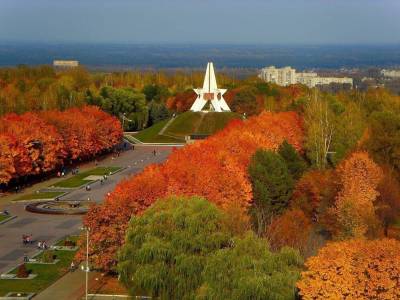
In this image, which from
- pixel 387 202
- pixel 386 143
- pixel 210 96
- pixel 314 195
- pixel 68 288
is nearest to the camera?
pixel 68 288

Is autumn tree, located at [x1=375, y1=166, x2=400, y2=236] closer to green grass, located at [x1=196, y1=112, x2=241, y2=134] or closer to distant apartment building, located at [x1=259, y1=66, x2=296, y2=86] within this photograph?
green grass, located at [x1=196, y1=112, x2=241, y2=134]

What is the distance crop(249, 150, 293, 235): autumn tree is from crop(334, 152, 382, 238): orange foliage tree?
115 inches

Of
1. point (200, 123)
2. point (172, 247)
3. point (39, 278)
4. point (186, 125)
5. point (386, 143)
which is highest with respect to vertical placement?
point (172, 247)

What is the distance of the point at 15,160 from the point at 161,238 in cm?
2887

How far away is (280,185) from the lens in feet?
145

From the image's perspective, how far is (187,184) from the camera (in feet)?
129

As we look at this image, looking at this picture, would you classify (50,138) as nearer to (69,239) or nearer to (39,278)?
(69,239)

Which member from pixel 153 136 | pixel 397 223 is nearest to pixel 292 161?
pixel 397 223

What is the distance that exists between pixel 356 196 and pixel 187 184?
7969 mm

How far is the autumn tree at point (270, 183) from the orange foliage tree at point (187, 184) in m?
0.74

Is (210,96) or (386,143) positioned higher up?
(386,143)

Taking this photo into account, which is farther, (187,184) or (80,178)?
(80,178)

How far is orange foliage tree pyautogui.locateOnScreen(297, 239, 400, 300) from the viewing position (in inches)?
904

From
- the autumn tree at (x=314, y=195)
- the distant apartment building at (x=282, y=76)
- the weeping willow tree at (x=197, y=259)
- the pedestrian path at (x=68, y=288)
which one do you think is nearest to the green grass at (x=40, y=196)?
the autumn tree at (x=314, y=195)
